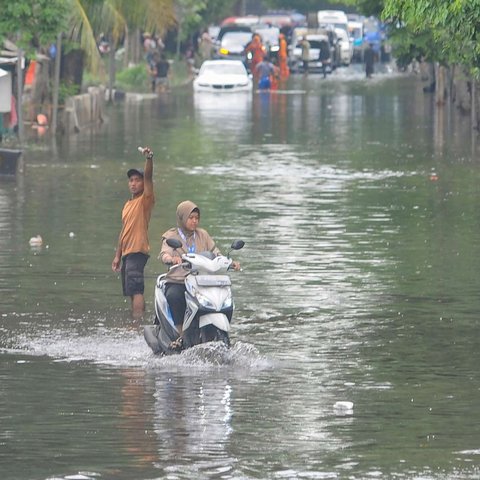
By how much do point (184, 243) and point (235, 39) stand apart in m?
69.3

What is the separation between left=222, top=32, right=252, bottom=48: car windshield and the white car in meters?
18.0

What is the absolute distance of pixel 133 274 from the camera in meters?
14.9

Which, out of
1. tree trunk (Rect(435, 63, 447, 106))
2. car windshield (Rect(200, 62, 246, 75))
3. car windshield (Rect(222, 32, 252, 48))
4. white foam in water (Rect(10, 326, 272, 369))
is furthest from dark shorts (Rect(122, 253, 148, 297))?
car windshield (Rect(222, 32, 252, 48))

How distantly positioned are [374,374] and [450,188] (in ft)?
49.1

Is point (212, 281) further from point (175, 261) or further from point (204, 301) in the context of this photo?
point (175, 261)

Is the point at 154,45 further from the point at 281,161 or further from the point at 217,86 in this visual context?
the point at 281,161

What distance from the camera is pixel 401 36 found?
3603cm

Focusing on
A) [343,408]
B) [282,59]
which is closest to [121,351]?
[343,408]

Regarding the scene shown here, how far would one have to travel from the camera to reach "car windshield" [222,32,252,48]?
266 feet

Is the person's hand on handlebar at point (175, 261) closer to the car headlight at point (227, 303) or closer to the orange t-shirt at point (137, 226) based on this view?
the car headlight at point (227, 303)

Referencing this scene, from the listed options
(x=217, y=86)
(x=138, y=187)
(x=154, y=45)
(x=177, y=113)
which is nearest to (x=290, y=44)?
(x=154, y=45)

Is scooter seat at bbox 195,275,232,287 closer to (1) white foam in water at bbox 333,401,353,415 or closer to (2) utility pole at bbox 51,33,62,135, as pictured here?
(1) white foam in water at bbox 333,401,353,415

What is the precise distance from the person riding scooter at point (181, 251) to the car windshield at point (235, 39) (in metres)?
68.0

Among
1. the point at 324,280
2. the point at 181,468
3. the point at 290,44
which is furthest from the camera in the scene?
the point at 290,44
